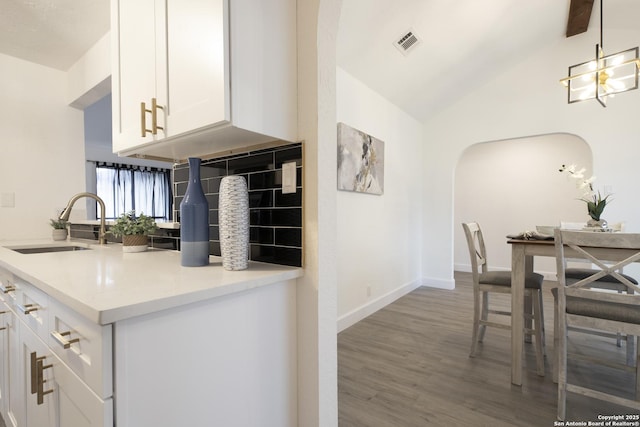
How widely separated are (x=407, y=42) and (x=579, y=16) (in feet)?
6.43

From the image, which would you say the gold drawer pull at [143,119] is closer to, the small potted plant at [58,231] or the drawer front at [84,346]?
the drawer front at [84,346]

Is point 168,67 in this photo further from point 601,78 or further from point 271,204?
point 601,78

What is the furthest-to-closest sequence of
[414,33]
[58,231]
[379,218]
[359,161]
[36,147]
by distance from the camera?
[379,218], [359,161], [414,33], [36,147], [58,231]

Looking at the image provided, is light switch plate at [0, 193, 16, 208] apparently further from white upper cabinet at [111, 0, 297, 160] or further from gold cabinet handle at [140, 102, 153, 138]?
gold cabinet handle at [140, 102, 153, 138]

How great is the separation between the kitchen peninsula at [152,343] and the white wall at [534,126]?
3.76m

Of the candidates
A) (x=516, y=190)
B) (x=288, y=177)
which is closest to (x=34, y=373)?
(x=288, y=177)

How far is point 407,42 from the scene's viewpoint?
9.52 feet

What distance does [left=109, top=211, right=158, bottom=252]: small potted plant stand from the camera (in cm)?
166

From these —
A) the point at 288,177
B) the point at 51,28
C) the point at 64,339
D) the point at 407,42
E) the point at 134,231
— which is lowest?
the point at 64,339

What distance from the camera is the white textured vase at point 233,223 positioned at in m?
1.10

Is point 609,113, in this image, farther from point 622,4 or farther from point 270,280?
point 270,280

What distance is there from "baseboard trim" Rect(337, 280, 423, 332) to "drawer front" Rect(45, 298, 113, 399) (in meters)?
2.23

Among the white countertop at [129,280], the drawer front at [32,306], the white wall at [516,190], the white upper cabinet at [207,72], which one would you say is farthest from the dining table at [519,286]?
the white wall at [516,190]

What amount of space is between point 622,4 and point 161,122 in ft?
14.5
